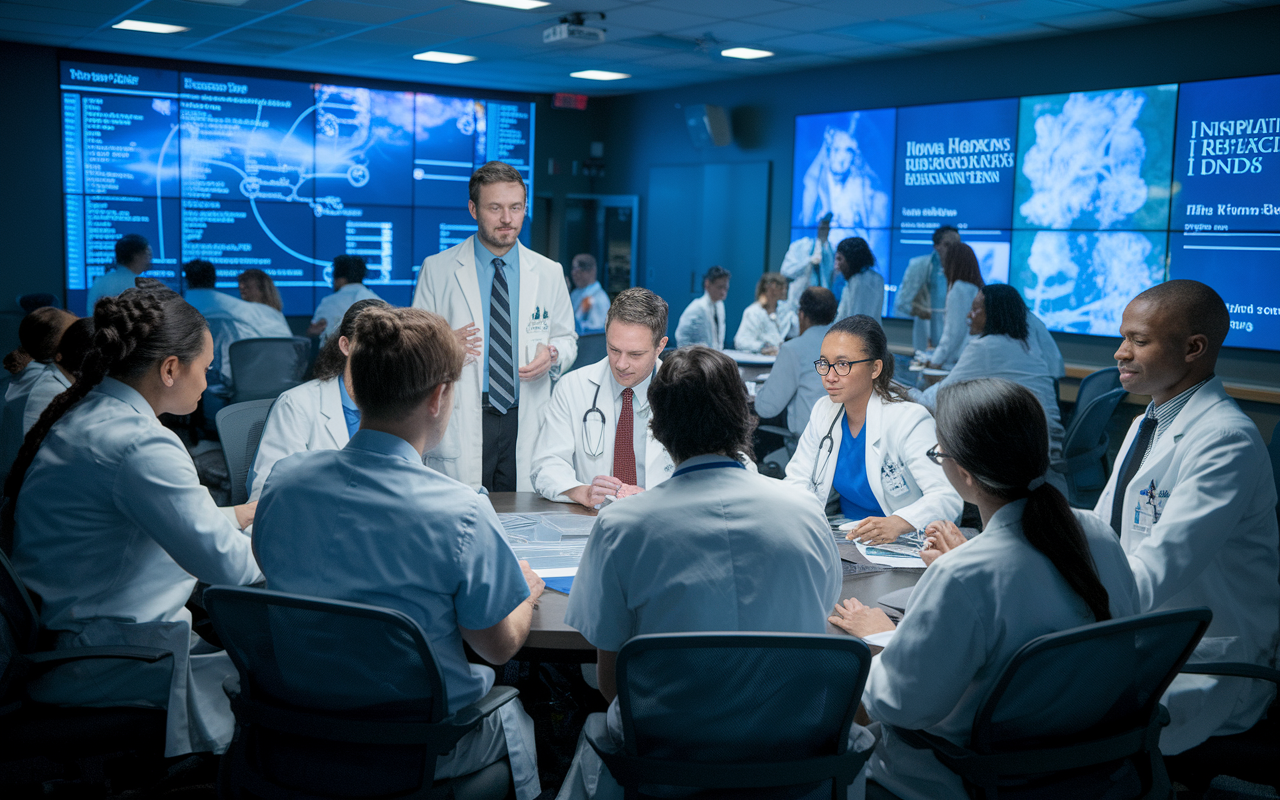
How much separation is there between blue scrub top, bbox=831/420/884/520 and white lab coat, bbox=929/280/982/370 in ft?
11.5

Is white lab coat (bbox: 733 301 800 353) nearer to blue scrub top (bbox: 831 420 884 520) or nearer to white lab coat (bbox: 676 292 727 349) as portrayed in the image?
white lab coat (bbox: 676 292 727 349)

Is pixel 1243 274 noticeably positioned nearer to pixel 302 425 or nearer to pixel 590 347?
pixel 590 347

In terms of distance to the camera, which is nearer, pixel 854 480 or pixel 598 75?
pixel 854 480

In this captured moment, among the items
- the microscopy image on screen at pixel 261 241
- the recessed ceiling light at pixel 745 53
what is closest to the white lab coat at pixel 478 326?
the recessed ceiling light at pixel 745 53

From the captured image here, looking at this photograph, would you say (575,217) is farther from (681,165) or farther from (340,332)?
(340,332)

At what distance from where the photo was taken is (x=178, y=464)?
1.96 meters

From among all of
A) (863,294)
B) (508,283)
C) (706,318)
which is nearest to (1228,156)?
(863,294)

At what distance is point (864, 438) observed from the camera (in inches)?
116

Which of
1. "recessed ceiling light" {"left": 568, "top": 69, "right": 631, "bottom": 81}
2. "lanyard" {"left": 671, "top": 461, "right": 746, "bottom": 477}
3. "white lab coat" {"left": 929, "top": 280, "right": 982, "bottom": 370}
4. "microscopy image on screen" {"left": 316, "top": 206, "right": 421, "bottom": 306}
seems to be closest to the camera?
"lanyard" {"left": 671, "top": 461, "right": 746, "bottom": 477}

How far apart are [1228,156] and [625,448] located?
4.97m

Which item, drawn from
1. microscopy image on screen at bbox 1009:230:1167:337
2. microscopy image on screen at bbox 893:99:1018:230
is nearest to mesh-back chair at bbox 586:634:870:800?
microscopy image on screen at bbox 1009:230:1167:337

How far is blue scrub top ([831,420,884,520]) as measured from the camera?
290 cm

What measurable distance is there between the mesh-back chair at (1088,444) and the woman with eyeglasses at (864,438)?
1.84 m

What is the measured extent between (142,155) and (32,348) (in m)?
5.48
